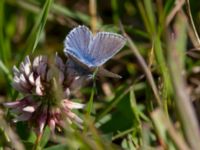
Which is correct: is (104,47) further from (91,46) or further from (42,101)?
(42,101)

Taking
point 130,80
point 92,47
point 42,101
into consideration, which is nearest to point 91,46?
point 92,47

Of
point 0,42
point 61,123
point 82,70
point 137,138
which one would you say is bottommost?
point 137,138

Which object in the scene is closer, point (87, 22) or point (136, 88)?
point (136, 88)

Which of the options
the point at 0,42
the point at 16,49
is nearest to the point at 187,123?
the point at 0,42

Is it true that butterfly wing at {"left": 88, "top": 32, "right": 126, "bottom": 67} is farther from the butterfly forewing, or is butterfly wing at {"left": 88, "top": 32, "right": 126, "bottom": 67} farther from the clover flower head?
the clover flower head

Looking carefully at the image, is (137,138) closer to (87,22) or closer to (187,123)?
(187,123)

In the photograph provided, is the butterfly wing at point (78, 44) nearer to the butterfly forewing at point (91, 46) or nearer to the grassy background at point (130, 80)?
the butterfly forewing at point (91, 46)
